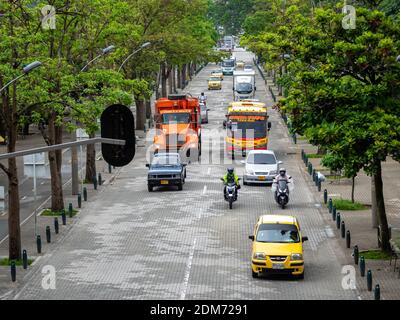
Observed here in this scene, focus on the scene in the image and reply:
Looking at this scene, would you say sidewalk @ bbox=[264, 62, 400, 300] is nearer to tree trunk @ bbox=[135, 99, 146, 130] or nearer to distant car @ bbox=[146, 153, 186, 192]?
distant car @ bbox=[146, 153, 186, 192]

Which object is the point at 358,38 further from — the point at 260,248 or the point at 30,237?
the point at 30,237

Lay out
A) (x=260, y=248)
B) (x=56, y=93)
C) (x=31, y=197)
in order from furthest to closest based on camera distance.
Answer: (x=31, y=197)
(x=56, y=93)
(x=260, y=248)

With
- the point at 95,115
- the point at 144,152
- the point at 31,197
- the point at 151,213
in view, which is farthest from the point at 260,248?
the point at 144,152

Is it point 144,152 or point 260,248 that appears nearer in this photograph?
point 260,248

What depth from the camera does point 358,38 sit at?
1383 inches

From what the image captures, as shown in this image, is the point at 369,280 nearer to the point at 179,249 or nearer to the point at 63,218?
the point at 179,249

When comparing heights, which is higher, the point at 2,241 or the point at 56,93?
the point at 56,93

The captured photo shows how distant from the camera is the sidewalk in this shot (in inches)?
1319

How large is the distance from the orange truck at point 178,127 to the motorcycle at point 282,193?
14.5 metres

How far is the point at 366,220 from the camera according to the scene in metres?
44.3

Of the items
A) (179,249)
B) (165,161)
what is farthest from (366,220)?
(165,161)

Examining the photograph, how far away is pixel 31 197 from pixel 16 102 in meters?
14.3

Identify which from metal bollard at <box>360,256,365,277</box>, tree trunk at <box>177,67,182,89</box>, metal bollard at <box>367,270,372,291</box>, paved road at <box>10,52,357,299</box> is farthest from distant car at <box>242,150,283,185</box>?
tree trunk at <box>177,67,182,89</box>

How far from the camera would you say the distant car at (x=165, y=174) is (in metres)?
51.7
